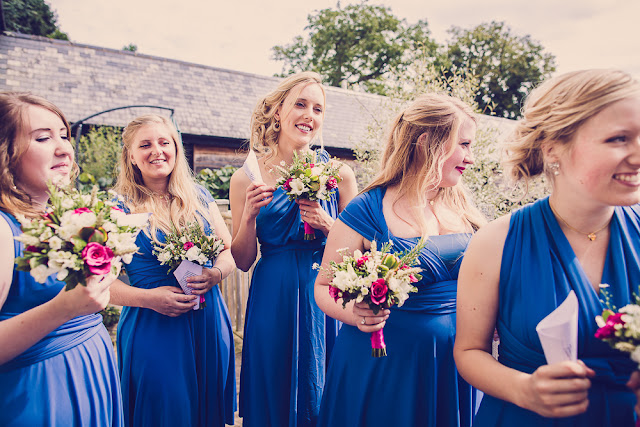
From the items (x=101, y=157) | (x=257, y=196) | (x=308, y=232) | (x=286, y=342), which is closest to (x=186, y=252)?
(x=257, y=196)

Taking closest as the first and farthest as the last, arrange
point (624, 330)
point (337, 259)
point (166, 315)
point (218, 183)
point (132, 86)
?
point (624, 330) → point (337, 259) → point (166, 315) → point (218, 183) → point (132, 86)

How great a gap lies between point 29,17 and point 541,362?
49603 millimetres

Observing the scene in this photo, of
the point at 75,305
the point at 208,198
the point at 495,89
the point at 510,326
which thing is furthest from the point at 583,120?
the point at 495,89

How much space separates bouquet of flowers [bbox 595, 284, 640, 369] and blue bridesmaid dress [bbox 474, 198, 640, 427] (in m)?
0.17

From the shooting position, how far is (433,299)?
2.21 meters

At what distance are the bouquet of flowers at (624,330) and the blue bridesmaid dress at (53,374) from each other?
7.79ft

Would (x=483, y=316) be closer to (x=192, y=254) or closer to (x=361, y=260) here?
(x=361, y=260)

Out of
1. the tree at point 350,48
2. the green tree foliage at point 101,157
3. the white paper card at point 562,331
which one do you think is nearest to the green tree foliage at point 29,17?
the tree at point 350,48

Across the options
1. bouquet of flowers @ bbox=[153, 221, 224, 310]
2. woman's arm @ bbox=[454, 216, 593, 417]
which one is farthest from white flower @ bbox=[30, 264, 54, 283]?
woman's arm @ bbox=[454, 216, 593, 417]

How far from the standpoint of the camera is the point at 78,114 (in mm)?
15352

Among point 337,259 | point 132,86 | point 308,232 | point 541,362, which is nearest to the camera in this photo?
point 541,362

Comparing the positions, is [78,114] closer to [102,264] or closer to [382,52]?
[102,264]

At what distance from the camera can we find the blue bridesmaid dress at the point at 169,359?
2.83 meters

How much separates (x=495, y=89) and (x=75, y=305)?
164ft
